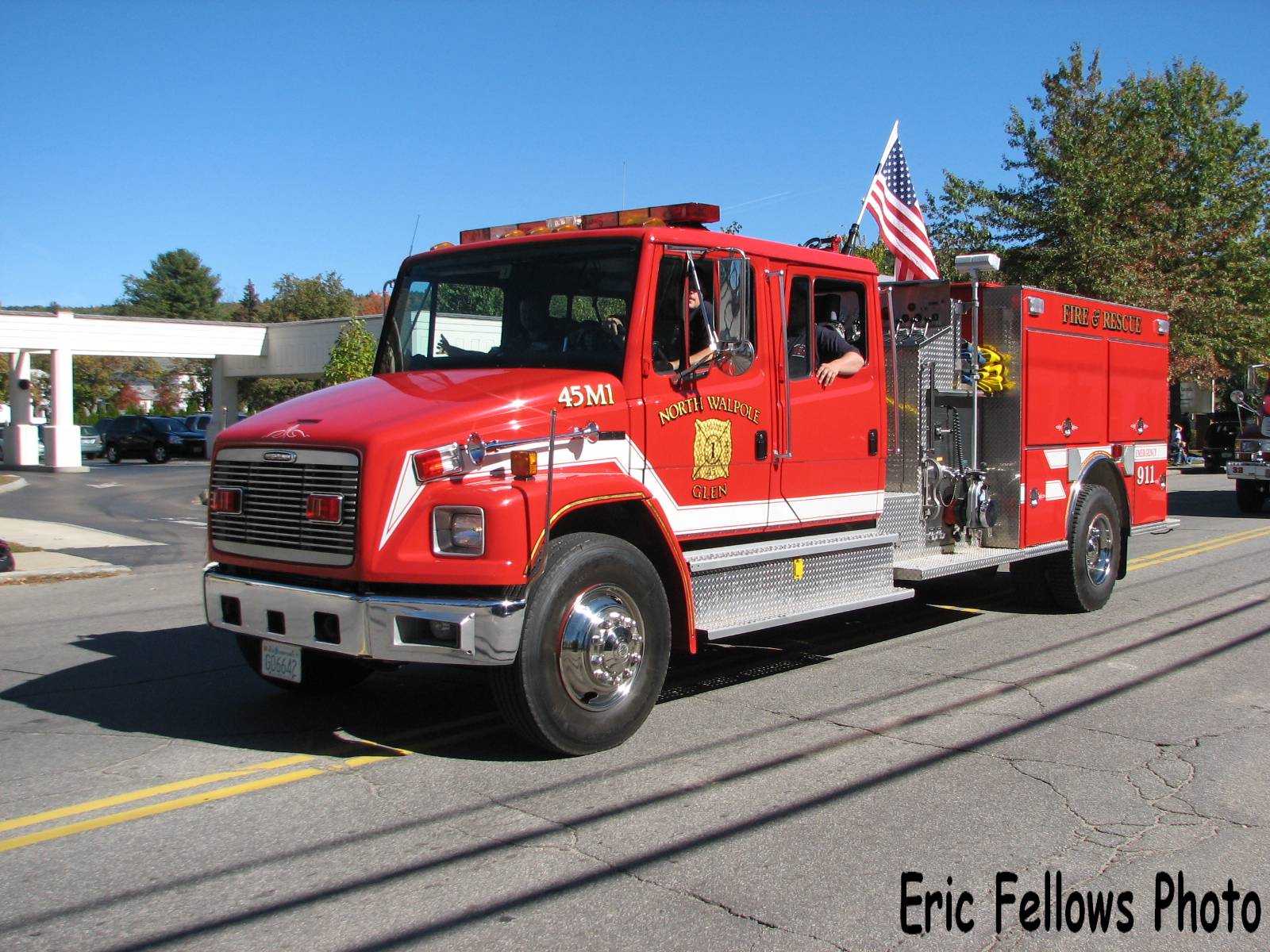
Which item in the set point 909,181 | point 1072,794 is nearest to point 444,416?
point 1072,794

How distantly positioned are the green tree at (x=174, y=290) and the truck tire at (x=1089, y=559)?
106100mm

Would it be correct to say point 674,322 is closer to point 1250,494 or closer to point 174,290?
point 1250,494

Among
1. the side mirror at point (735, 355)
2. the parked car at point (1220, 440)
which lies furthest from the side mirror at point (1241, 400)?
the parked car at point (1220, 440)

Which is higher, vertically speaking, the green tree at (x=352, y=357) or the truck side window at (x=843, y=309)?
the green tree at (x=352, y=357)

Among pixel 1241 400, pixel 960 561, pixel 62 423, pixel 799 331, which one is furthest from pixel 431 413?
pixel 62 423

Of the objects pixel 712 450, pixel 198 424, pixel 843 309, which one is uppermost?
pixel 198 424

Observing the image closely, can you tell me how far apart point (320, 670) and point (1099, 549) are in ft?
22.0

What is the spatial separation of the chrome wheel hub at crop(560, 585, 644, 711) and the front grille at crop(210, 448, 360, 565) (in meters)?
1.08

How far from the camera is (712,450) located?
6.30 metres

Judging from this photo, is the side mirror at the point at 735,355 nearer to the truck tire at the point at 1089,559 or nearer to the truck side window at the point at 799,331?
the truck side window at the point at 799,331

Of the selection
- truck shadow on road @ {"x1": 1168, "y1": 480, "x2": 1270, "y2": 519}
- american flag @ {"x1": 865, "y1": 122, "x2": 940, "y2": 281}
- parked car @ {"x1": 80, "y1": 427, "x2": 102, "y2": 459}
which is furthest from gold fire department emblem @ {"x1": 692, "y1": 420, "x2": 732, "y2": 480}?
parked car @ {"x1": 80, "y1": 427, "x2": 102, "y2": 459}

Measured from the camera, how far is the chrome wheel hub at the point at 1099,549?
387 inches

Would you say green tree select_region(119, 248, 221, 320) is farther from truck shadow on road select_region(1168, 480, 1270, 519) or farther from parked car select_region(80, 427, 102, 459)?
truck shadow on road select_region(1168, 480, 1270, 519)

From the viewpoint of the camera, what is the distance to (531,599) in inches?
203
